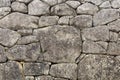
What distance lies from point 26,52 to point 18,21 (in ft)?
1.44

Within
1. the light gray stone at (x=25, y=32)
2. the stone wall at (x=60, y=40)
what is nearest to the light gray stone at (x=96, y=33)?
the stone wall at (x=60, y=40)

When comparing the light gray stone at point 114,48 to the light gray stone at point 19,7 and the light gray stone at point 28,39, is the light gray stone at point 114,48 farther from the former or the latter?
the light gray stone at point 19,7

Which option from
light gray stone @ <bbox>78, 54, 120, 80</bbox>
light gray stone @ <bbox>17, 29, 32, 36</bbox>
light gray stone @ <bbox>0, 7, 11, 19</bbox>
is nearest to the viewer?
light gray stone @ <bbox>78, 54, 120, 80</bbox>

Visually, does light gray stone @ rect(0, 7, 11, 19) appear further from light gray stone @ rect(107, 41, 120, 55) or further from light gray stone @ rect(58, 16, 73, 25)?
light gray stone @ rect(107, 41, 120, 55)

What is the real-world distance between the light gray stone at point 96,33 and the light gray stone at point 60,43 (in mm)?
97

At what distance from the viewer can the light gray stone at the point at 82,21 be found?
115 inches

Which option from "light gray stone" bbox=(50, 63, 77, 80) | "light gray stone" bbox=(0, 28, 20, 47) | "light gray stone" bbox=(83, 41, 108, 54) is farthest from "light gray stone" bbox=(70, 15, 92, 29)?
"light gray stone" bbox=(0, 28, 20, 47)

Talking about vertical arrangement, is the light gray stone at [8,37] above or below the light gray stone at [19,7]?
below

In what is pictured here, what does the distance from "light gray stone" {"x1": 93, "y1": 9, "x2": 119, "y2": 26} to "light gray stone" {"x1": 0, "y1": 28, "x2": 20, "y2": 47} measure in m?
Result: 1.06

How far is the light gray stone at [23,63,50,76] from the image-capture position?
2926mm

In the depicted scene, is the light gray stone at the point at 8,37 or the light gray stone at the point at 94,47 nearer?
the light gray stone at the point at 94,47

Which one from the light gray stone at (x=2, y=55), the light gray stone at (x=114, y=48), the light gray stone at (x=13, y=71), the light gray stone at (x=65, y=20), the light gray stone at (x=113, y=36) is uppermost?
the light gray stone at (x=65, y=20)

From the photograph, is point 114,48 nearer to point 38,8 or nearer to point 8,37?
point 38,8

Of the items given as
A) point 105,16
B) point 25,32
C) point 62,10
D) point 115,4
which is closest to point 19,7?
point 25,32
